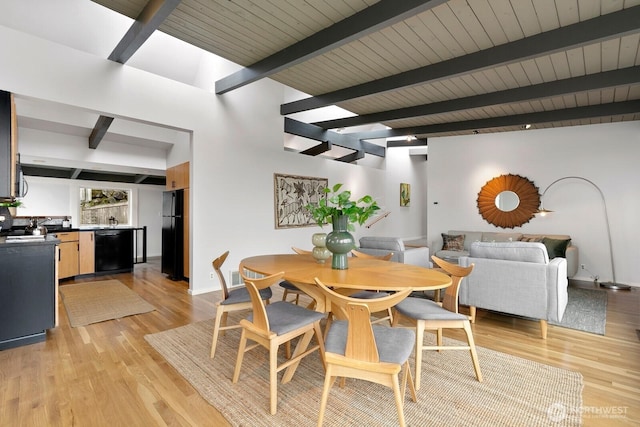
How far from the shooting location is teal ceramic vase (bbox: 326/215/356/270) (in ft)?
7.65

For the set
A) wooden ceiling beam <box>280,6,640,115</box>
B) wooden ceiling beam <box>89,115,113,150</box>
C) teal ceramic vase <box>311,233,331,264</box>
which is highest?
wooden ceiling beam <box>280,6,640,115</box>

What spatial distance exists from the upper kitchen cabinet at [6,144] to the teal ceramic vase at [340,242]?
319 centimetres

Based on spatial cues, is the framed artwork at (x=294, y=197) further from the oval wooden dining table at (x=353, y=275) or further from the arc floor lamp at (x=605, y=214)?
the arc floor lamp at (x=605, y=214)

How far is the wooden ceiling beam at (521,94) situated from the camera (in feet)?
11.9

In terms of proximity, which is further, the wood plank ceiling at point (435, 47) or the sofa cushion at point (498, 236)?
the sofa cushion at point (498, 236)

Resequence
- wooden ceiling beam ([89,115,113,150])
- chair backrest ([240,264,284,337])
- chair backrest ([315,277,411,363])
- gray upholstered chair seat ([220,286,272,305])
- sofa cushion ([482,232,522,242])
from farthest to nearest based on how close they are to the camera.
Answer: sofa cushion ([482,232,522,242])
wooden ceiling beam ([89,115,113,150])
gray upholstered chair seat ([220,286,272,305])
chair backrest ([240,264,284,337])
chair backrest ([315,277,411,363])

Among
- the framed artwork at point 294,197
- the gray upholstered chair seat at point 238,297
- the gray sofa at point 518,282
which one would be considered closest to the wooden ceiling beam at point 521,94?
the framed artwork at point 294,197

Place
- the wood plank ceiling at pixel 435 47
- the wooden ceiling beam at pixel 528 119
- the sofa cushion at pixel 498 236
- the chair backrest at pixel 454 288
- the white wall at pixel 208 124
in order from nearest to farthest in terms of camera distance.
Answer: the chair backrest at pixel 454 288
the wood plank ceiling at pixel 435 47
the white wall at pixel 208 124
the wooden ceiling beam at pixel 528 119
the sofa cushion at pixel 498 236

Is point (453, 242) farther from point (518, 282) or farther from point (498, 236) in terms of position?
point (518, 282)

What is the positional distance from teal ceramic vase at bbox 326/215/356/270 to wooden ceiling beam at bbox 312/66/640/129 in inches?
142

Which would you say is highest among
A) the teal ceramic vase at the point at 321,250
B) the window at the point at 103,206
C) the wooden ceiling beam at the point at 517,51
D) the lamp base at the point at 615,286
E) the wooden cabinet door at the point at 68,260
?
the wooden ceiling beam at the point at 517,51

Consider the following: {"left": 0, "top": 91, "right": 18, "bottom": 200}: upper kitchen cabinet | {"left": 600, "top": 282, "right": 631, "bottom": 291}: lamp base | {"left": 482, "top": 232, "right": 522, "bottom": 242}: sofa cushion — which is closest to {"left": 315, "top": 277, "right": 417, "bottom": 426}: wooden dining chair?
{"left": 0, "top": 91, "right": 18, "bottom": 200}: upper kitchen cabinet

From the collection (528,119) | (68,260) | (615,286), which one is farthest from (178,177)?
(615,286)

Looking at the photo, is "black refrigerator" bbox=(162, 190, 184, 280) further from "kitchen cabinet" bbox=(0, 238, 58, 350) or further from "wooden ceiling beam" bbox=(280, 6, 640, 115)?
"wooden ceiling beam" bbox=(280, 6, 640, 115)
